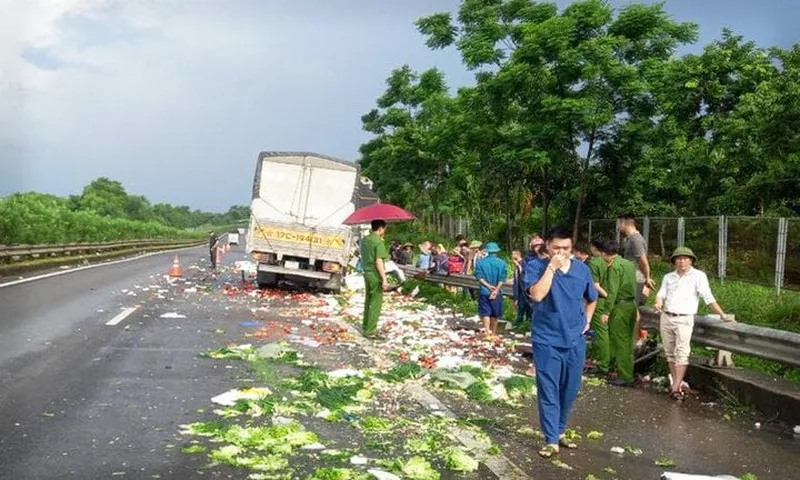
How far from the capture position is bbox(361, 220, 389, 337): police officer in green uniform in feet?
38.5

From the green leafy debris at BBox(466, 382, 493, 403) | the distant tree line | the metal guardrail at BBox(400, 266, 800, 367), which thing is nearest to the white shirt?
the metal guardrail at BBox(400, 266, 800, 367)

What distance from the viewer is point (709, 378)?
8430mm

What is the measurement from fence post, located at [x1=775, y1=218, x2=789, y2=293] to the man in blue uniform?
1146 centimetres

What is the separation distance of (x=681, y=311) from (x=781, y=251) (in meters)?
8.79

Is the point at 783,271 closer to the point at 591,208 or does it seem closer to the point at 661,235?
the point at 661,235

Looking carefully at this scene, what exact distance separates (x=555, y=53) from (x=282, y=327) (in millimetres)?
13984

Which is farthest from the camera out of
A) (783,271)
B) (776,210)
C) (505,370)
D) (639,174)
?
(639,174)

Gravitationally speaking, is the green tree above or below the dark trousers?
above

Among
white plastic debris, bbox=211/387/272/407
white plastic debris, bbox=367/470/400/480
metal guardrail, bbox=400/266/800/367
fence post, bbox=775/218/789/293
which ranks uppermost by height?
fence post, bbox=775/218/789/293

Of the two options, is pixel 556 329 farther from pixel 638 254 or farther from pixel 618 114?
pixel 618 114

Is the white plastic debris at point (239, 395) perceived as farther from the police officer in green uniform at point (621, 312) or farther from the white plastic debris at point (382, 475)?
the police officer in green uniform at point (621, 312)

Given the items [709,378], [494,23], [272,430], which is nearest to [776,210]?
[494,23]

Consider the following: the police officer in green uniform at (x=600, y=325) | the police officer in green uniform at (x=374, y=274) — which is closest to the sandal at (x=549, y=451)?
the police officer in green uniform at (x=600, y=325)

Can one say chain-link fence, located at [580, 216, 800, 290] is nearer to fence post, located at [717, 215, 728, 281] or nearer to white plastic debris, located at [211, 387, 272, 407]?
fence post, located at [717, 215, 728, 281]
